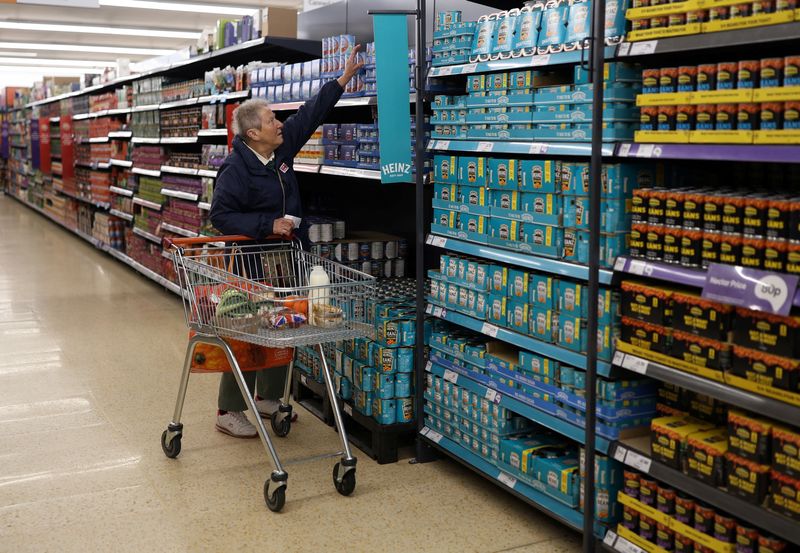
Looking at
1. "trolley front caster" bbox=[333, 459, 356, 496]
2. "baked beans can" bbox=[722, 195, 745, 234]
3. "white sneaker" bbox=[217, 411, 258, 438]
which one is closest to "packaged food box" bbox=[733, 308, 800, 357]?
"baked beans can" bbox=[722, 195, 745, 234]

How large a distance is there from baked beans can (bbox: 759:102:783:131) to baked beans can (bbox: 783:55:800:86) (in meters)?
0.06

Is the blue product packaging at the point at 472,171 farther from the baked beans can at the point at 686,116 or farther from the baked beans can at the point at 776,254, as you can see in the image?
the baked beans can at the point at 776,254

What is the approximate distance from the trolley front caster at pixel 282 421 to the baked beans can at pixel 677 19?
2.71m

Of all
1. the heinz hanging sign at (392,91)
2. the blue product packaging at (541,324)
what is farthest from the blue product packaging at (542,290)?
the heinz hanging sign at (392,91)

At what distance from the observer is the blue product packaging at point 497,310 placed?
3.46 metres

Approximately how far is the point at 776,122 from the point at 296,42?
4.18 meters

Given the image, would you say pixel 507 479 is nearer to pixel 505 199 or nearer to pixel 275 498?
pixel 275 498

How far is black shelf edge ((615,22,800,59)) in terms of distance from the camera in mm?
2238

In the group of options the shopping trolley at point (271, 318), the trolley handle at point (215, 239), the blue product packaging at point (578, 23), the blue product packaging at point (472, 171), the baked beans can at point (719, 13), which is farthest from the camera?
the trolley handle at point (215, 239)

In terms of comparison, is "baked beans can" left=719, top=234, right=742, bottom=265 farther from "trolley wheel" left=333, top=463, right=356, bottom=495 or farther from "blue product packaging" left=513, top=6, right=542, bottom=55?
"trolley wheel" left=333, top=463, right=356, bottom=495

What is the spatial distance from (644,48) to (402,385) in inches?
79.6

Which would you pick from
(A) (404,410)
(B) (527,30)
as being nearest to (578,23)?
(B) (527,30)

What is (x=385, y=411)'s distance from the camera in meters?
4.03

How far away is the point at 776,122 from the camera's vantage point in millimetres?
2336
